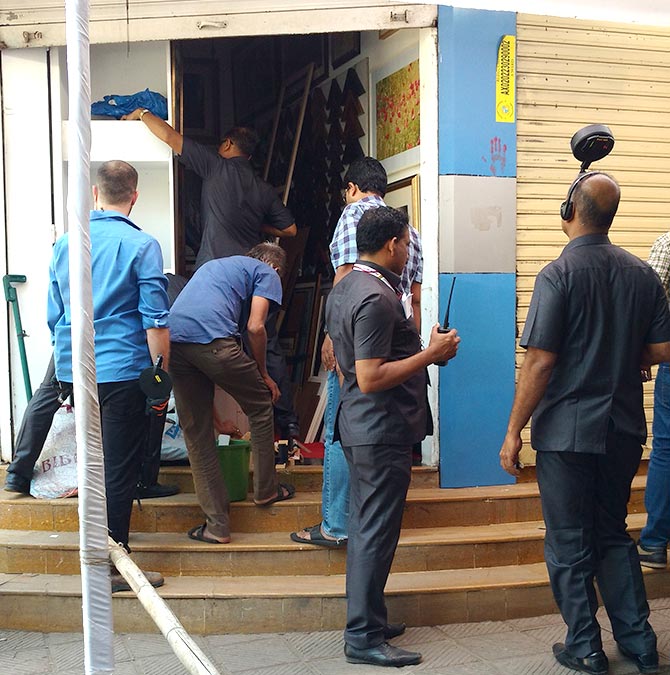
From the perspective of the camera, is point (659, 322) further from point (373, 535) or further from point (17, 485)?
point (17, 485)

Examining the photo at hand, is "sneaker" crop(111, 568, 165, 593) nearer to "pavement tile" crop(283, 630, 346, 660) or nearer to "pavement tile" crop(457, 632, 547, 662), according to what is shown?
"pavement tile" crop(283, 630, 346, 660)

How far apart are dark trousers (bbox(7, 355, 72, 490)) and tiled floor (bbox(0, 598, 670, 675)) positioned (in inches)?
39.4

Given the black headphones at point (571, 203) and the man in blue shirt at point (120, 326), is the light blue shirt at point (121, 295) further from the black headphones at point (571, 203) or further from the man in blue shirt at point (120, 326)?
the black headphones at point (571, 203)

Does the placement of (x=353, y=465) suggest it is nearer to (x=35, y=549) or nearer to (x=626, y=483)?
Answer: (x=626, y=483)

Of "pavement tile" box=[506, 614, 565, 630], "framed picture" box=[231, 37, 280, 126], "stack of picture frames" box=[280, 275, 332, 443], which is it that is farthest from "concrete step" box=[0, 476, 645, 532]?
"framed picture" box=[231, 37, 280, 126]

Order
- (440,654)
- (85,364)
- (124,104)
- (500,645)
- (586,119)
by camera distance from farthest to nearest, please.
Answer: (124,104), (586,119), (500,645), (440,654), (85,364)

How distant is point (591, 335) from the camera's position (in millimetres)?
3746

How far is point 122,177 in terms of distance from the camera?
14.2ft

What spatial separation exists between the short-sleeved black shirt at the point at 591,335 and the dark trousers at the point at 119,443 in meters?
1.94

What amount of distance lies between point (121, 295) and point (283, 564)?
67.2 inches

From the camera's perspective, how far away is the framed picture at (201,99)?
8008 mm

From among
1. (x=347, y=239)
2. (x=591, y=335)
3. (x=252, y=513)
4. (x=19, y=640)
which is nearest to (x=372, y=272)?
(x=347, y=239)

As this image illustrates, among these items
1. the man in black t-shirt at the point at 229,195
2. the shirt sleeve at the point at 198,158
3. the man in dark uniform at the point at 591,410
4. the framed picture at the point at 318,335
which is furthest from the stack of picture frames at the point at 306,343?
the man in dark uniform at the point at 591,410

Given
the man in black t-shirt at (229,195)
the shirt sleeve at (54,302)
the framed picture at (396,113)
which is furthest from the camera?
the man in black t-shirt at (229,195)
